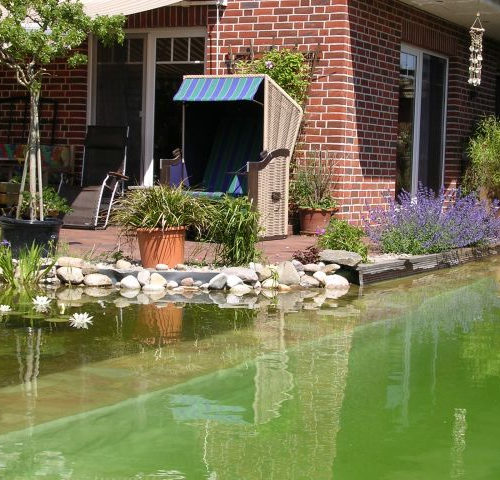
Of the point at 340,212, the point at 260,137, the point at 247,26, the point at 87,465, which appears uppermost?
the point at 247,26

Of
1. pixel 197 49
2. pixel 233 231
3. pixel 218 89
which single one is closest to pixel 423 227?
pixel 233 231

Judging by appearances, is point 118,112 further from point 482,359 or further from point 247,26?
point 482,359

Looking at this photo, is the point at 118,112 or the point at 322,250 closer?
the point at 322,250

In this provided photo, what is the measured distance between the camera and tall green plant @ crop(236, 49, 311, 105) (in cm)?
1131

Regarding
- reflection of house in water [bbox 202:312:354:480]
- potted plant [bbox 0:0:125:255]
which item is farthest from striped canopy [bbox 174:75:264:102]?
reflection of house in water [bbox 202:312:354:480]

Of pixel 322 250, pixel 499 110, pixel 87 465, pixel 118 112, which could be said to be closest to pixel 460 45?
pixel 499 110

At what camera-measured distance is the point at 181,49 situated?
40.8ft

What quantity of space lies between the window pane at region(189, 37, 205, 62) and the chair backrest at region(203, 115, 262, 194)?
865 millimetres

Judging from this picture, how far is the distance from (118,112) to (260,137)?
2201mm

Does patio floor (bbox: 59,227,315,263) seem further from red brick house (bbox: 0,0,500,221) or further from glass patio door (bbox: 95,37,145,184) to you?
glass patio door (bbox: 95,37,145,184)

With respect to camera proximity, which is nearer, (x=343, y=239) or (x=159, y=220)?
(x=159, y=220)

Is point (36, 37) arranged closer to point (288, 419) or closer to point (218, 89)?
point (218, 89)

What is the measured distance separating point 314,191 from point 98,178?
2.67 metres

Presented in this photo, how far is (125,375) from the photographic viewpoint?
4992 millimetres
